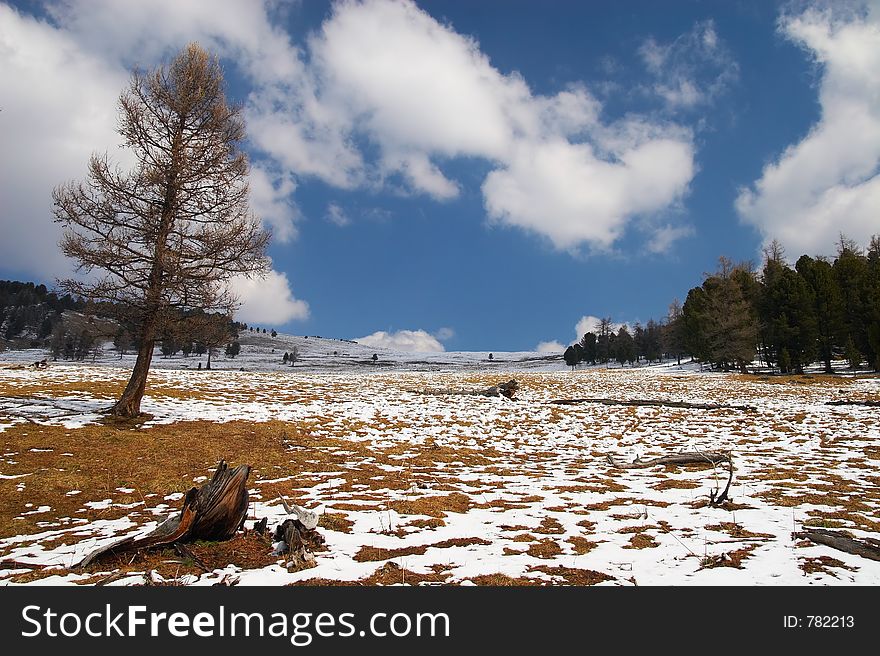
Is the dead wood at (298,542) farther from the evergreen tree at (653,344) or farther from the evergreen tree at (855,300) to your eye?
the evergreen tree at (653,344)

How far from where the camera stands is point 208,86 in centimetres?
1573

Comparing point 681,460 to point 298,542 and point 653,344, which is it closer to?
point 298,542

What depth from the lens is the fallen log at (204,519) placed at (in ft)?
15.6

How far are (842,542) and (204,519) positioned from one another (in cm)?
744

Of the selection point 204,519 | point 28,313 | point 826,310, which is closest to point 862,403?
point 204,519

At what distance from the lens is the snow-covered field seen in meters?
4.54

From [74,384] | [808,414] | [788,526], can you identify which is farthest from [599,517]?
[74,384]

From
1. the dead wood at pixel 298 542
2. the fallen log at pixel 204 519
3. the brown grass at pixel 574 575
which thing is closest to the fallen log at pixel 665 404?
the brown grass at pixel 574 575

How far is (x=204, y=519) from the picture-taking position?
513 centimetres

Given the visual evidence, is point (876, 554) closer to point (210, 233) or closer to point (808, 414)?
point (210, 233)

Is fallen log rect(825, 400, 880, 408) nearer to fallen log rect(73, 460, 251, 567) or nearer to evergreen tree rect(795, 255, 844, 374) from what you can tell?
fallen log rect(73, 460, 251, 567)

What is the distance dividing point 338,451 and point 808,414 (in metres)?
20.2

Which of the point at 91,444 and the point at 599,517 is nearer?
the point at 599,517

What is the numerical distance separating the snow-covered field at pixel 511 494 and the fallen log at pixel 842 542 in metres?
0.16
